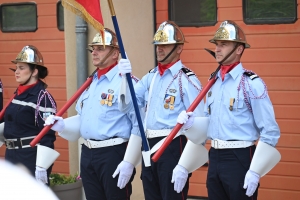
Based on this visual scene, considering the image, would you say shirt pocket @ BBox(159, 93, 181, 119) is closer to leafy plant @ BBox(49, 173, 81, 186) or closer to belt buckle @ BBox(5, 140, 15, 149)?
belt buckle @ BBox(5, 140, 15, 149)

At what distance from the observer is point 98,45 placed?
17.5 ft

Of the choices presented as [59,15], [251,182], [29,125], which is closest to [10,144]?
[29,125]

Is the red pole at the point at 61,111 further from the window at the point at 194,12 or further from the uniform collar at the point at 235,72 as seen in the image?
the window at the point at 194,12

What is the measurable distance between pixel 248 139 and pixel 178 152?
2.35ft

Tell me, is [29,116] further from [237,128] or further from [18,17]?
[18,17]

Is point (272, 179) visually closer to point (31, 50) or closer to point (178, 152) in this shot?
point (178, 152)

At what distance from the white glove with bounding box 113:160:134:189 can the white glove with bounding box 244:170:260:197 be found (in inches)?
43.2

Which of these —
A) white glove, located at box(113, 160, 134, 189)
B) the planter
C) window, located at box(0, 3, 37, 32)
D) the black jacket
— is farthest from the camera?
window, located at box(0, 3, 37, 32)

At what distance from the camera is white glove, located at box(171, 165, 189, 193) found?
187 inches

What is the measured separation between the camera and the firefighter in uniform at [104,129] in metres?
5.09

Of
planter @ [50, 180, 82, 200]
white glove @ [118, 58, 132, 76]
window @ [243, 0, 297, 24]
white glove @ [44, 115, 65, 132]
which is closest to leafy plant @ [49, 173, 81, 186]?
planter @ [50, 180, 82, 200]

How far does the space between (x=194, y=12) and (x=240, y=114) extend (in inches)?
107

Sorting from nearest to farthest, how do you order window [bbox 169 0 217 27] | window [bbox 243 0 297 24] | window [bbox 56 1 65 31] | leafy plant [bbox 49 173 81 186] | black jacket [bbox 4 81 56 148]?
1. black jacket [bbox 4 81 56 148]
2. window [bbox 243 0 297 24]
3. leafy plant [bbox 49 173 81 186]
4. window [bbox 169 0 217 27]
5. window [bbox 56 1 65 31]

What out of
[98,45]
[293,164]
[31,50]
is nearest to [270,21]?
[293,164]
